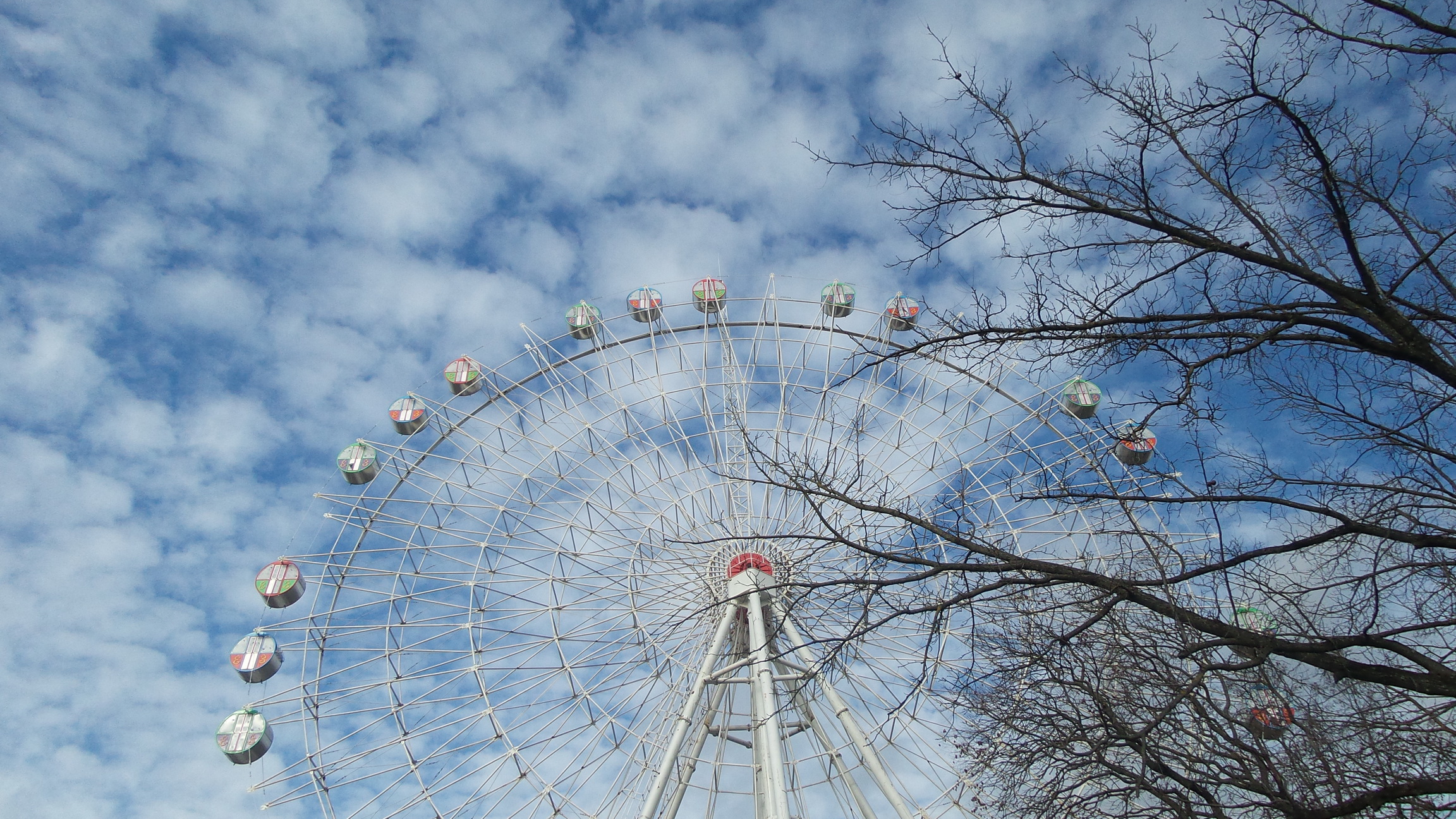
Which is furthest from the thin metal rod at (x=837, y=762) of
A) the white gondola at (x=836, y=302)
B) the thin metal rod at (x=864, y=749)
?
the white gondola at (x=836, y=302)

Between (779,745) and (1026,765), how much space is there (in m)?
13.7

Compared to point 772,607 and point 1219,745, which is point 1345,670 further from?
point 772,607

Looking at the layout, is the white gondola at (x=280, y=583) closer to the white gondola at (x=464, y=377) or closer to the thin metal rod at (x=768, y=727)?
the white gondola at (x=464, y=377)

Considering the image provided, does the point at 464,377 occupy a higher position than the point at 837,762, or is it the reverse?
the point at 464,377

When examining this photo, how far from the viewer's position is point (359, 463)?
28328mm

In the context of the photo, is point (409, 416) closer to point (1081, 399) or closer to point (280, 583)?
point (280, 583)

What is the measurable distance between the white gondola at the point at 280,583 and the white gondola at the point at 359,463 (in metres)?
2.73

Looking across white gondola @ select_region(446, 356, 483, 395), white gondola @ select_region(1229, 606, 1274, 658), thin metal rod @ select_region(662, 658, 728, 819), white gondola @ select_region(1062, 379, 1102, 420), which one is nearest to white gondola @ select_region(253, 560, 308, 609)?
white gondola @ select_region(446, 356, 483, 395)

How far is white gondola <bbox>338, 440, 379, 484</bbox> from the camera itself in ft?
92.8

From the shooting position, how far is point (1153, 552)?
8.02m

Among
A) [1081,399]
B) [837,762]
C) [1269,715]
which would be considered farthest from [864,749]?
[1269,715]

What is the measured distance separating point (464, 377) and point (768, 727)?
13.9 meters

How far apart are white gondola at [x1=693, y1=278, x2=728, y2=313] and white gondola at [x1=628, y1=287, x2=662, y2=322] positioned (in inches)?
41.8

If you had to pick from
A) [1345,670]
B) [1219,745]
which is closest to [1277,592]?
[1345,670]
